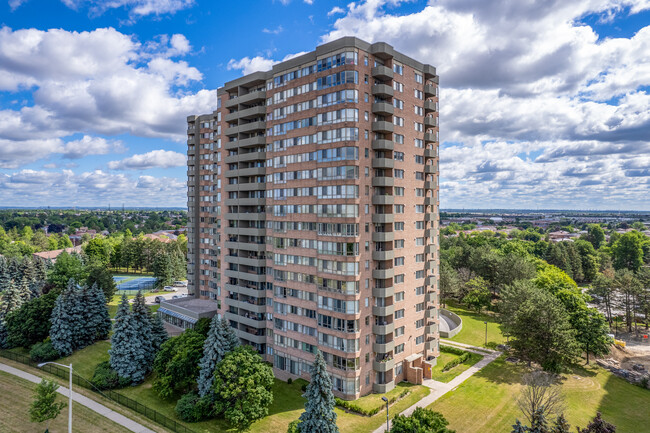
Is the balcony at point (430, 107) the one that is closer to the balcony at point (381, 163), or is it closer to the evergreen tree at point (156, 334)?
the balcony at point (381, 163)

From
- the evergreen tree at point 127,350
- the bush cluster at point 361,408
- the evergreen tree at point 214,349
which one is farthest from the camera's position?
the evergreen tree at point 127,350

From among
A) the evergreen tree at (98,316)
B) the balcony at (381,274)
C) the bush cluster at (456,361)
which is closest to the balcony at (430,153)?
the balcony at (381,274)

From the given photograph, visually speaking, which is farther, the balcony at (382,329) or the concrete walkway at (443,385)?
the balcony at (382,329)

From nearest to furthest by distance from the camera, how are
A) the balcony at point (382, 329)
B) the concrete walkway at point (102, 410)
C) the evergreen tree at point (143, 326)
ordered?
the concrete walkway at point (102, 410) < the balcony at point (382, 329) < the evergreen tree at point (143, 326)

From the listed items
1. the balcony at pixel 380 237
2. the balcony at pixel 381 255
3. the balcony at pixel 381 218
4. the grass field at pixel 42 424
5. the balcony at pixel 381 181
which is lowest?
the grass field at pixel 42 424

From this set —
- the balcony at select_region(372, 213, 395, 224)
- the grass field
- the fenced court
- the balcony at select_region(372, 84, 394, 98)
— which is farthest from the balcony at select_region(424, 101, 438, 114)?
the fenced court

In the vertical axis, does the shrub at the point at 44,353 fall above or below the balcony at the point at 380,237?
below

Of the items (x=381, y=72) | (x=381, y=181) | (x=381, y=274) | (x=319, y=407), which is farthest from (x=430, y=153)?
(x=319, y=407)
